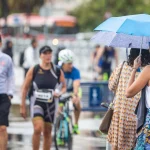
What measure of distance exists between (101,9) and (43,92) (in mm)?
62598

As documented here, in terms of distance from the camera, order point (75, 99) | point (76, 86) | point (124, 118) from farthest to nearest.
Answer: point (75, 99)
point (76, 86)
point (124, 118)

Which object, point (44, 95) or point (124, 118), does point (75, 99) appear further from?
point (124, 118)

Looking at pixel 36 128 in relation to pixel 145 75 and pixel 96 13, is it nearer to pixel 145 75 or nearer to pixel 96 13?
pixel 145 75

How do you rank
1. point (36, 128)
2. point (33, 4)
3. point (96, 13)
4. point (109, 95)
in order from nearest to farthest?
1. point (36, 128)
2. point (109, 95)
3. point (33, 4)
4. point (96, 13)

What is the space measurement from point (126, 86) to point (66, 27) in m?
65.7

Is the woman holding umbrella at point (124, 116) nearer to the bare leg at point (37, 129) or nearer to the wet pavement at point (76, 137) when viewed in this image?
the bare leg at point (37, 129)

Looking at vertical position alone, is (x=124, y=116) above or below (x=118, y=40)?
below

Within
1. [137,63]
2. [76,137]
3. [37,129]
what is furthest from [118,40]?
[76,137]

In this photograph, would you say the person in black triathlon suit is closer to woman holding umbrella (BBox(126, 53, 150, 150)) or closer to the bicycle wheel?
the bicycle wheel

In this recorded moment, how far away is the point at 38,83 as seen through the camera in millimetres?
11953

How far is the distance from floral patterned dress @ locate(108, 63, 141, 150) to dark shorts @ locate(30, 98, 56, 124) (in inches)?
91.5

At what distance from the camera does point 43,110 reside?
12.0 m

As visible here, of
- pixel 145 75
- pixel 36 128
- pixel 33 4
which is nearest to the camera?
pixel 145 75

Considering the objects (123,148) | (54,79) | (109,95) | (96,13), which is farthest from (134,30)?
(96,13)
